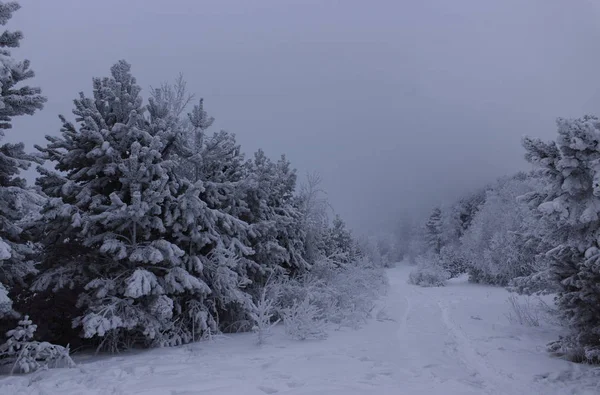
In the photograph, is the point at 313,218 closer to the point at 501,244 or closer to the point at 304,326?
the point at 304,326

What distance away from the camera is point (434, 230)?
7706 cm

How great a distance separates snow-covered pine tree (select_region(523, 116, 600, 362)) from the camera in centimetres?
670

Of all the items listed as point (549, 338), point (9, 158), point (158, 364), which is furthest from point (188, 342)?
point (549, 338)

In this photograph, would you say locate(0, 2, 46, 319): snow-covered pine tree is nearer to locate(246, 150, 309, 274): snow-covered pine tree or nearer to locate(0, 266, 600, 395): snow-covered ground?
locate(0, 266, 600, 395): snow-covered ground

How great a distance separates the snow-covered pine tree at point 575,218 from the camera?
6699mm

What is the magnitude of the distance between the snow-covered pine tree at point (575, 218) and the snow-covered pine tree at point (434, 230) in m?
66.1

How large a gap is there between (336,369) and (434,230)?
246ft

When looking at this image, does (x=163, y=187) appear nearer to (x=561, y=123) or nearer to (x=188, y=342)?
(x=188, y=342)

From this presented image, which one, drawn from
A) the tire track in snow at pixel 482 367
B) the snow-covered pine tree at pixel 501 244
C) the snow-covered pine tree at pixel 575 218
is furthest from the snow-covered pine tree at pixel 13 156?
the snow-covered pine tree at pixel 501 244

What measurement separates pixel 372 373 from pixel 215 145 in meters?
7.37

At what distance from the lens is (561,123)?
6.95m

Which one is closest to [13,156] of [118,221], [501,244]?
[118,221]

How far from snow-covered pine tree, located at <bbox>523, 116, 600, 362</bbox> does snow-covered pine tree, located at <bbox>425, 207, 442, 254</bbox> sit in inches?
2602

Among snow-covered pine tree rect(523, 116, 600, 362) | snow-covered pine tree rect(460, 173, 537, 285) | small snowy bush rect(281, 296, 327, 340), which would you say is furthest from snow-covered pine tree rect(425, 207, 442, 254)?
snow-covered pine tree rect(523, 116, 600, 362)
